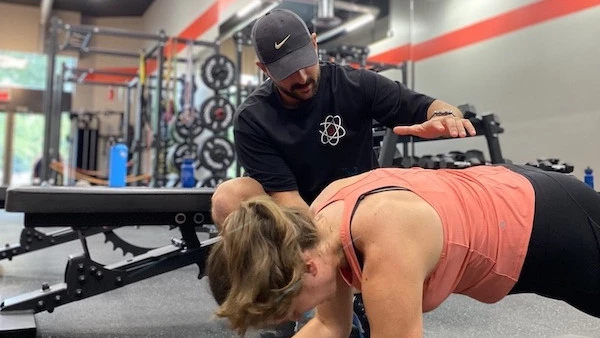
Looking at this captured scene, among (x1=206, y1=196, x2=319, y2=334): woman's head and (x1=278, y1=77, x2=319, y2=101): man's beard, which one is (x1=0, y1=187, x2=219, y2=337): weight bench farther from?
(x1=206, y1=196, x2=319, y2=334): woman's head

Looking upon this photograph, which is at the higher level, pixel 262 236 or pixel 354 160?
pixel 354 160

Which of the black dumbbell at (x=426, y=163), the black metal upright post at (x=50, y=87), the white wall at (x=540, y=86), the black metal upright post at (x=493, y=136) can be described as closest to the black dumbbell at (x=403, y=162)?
the black dumbbell at (x=426, y=163)

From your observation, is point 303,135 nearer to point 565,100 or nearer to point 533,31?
point 565,100

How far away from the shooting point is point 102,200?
1.79m

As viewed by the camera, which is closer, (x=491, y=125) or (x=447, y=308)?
(x=447, y=308)

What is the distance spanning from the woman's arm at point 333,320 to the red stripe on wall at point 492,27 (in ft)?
12.7

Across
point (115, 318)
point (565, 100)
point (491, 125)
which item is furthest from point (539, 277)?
point (565, 100)

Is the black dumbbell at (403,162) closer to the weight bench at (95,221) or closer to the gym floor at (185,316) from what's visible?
the gym floor at (185,316)

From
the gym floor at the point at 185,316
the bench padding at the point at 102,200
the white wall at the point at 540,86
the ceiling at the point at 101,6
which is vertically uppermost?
the ceiling at the point at 101,6

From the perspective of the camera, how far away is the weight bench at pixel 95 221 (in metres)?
1.74

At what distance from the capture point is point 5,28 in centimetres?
1074

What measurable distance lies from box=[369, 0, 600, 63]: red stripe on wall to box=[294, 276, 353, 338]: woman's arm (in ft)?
12.7

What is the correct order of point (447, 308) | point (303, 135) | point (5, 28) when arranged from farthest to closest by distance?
point (5, 28) → point (447, 308) → point (303, 135)

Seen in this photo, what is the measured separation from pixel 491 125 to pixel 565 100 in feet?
4.52
